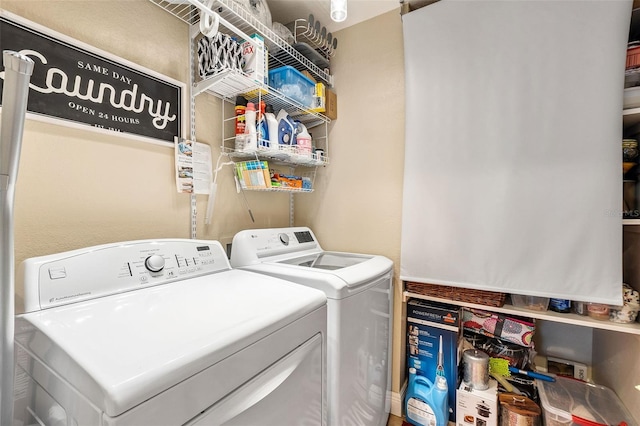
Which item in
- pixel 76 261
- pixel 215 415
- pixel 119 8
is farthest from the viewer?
pixel 119 8

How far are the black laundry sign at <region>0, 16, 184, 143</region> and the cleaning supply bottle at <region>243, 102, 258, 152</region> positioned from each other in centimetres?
33

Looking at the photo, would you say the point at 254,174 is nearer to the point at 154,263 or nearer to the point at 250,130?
the point at 250,130

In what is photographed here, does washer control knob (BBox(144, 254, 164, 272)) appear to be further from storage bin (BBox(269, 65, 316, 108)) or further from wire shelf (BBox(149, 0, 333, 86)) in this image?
storage bin (BBox(269, 65, 316, 108))

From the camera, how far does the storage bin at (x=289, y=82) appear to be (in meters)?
1.64

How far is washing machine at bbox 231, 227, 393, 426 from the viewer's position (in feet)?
3.65

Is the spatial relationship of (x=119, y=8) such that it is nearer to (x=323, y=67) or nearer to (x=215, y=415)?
(x=323, y=67)

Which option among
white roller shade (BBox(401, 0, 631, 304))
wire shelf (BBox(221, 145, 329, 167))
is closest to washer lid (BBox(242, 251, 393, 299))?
white roller shade (BBox(401, 0, 631, 304))

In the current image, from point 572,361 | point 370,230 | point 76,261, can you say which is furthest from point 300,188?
point 572,361

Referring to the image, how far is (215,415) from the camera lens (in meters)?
0.60

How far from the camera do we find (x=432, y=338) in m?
1.71

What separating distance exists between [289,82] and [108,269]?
4.29 ft

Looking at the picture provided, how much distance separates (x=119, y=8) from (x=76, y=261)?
3.50ft

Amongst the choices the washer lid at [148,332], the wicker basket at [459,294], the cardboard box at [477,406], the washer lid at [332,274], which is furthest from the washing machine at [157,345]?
the cardboard box at [477,406]

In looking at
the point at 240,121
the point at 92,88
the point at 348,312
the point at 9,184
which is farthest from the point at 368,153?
the point at 9,184
